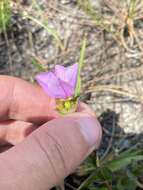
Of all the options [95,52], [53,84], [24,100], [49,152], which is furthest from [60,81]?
[95,52]

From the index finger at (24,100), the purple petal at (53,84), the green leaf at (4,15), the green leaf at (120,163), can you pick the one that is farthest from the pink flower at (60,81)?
the green leaf at (4,15)

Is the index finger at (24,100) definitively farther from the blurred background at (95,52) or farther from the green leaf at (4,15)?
the green leaf at (4,15)

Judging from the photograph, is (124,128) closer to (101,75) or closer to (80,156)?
(101,75)

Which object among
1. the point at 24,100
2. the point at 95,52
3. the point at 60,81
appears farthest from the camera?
the point at 95,52

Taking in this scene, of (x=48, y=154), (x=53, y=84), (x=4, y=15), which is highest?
(x=4, y=15)

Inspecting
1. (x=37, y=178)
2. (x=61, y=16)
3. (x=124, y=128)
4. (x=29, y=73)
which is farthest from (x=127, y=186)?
(x=61, y=16)

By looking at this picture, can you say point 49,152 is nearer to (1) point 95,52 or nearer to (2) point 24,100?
(2) point 24,100
